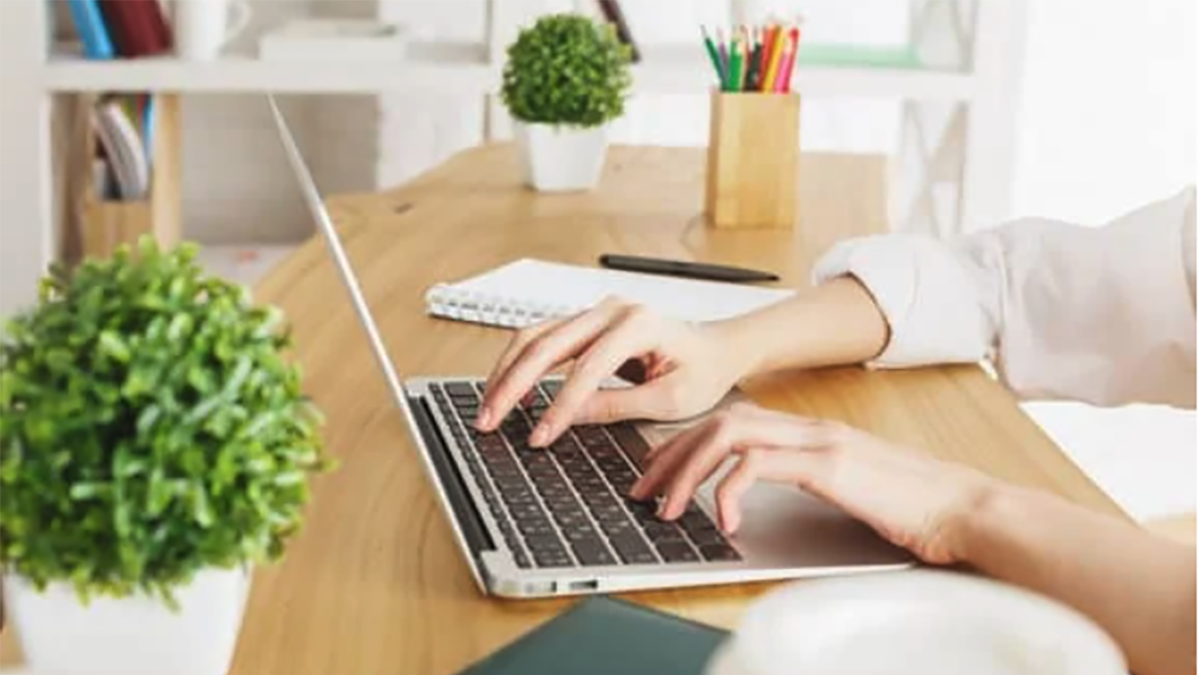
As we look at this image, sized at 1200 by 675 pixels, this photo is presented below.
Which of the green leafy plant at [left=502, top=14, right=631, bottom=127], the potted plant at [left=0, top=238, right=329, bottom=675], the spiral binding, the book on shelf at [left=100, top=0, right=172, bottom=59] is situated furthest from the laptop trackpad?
the book on shelf at [left=100, top=0, right=172, bottom=59]

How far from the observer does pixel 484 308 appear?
1.42 metres

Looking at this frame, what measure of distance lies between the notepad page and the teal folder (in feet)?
1.96

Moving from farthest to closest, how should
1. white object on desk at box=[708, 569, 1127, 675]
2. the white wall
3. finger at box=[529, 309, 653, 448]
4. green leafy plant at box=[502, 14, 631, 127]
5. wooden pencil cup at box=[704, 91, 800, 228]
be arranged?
the white wall → green leafy plant at box=[502, 14, 631, 127] → wooden pencil cup at box=[704, 91, 800, 228] → finger at box=[529, 309, 653, 448] → white object on desk at box=[708, 569, 1127, 675]

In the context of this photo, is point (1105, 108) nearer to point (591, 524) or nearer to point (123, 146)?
point (123, 146)

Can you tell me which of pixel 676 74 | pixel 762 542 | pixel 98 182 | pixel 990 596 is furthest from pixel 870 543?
pixel 98 182

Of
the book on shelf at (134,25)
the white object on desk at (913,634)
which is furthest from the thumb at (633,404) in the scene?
the book on shelf at (134,25)

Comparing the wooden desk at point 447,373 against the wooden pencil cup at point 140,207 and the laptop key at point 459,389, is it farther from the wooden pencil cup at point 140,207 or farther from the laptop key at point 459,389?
the wooden pencil cup at point 140,207

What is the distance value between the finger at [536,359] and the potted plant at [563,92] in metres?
0.80

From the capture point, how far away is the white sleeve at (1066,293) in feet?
4.52

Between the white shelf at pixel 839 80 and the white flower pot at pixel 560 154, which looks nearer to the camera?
the white flower pot at pixel 560 154

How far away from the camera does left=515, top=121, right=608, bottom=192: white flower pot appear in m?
1.92

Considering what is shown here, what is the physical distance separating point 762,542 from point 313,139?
2123 millimetres

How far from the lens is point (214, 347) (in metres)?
0.62

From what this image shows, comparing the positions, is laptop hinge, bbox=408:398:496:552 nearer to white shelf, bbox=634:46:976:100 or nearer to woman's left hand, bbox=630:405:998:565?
woman's left hand, bbox=630:405:998:565
